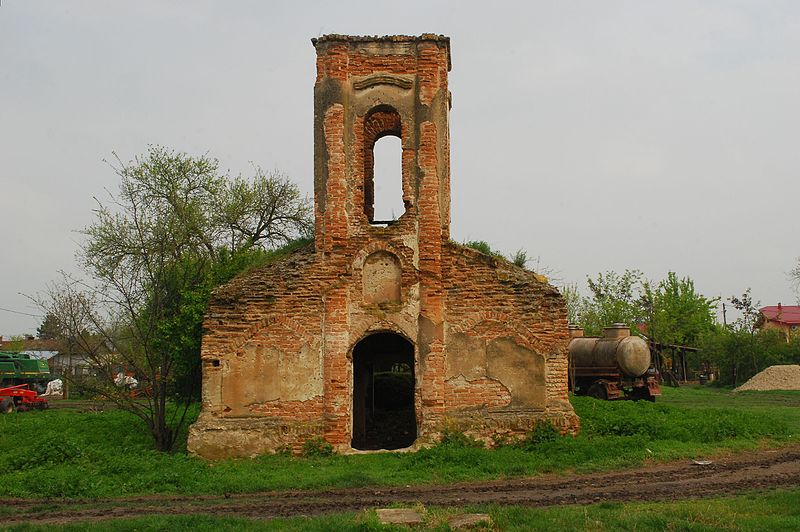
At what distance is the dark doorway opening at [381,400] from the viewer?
17005 mm

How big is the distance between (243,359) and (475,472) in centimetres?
461

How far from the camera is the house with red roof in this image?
58625 mm

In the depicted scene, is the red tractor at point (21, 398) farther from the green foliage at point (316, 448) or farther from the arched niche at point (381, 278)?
the arched niche at point (381, 278)

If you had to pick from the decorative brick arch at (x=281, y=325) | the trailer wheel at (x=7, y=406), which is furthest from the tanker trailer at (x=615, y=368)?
the trailer wheel at (x=7, y=406)

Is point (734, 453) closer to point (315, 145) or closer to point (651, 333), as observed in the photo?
point (315, 145)

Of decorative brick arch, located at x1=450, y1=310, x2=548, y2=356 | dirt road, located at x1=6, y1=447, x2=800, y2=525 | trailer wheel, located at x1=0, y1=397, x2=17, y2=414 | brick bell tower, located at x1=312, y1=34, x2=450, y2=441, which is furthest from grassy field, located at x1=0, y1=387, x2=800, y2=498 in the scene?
trailer wheel, located at x1=0, y1=397, x2=17, y2=414

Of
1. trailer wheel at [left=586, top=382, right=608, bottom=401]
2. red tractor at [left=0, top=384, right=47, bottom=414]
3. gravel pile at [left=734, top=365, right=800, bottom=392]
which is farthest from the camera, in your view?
gravel pile at [left=734, top=365, right=800, bottom=392]

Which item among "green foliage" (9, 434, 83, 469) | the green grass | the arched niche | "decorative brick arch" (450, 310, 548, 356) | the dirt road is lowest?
the dirt road

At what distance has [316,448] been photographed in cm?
1341

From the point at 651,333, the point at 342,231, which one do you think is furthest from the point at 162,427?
the point at 651,333

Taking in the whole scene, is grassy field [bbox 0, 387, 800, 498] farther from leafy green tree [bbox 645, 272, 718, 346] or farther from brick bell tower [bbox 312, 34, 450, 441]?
leafy green tree [bbox 645, 272, 718, 346]

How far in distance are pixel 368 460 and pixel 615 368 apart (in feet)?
41.9

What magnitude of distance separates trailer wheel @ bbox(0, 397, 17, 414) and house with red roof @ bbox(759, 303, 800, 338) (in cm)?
4842

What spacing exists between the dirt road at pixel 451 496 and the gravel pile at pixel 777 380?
21.2 metres
